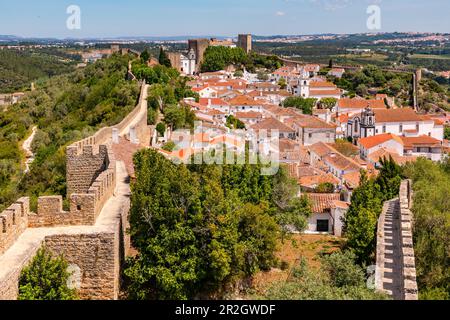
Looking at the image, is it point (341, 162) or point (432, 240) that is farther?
point (341, 162)

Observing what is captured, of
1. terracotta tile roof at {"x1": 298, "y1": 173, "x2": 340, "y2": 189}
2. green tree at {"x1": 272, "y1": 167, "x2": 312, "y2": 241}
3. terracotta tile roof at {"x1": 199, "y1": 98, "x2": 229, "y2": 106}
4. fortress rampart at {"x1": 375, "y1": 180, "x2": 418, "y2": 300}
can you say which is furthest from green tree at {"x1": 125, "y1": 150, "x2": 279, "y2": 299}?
A: terracotta tile roof at {"x1": 199, "y1": 98, "x2": 229, "y2": 106}

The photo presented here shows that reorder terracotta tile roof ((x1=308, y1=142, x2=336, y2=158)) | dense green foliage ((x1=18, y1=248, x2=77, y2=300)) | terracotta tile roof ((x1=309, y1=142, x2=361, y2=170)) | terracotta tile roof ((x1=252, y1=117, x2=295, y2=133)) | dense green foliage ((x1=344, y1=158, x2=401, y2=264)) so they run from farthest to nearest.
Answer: terracotta tile roof ((x1=252, y1=117, x2=295, y2=133)) < terracotta tile roof ((x1=308, y1=142, x2=336, y2=158)) < terracotta tile roof ((x1=309, y1=142, x2=361, y2=170)) < dense green foliage ((x1=344, y1=158, x2=401, y2=264)) < dense green foliage ((x1=18, y1=248, x2=77, y2=300))

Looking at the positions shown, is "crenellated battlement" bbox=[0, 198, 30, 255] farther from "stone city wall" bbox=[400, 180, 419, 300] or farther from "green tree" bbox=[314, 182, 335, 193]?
"green tree" bbox=[314, 182, 335, 193]

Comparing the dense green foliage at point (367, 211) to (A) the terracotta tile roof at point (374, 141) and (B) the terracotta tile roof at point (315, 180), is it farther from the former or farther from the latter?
(A) the terracotta tile roof at point (374, 141)

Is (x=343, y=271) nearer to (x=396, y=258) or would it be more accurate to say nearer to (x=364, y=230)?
(x=396, y=258)

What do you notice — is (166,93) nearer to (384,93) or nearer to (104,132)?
(104,132)

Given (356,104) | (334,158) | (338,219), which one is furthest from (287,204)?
(356,104)

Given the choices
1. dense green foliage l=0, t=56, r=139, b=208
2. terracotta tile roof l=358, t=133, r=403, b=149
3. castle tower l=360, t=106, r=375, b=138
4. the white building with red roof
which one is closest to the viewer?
dense green foliage l=0, t=56, r=139, b=208

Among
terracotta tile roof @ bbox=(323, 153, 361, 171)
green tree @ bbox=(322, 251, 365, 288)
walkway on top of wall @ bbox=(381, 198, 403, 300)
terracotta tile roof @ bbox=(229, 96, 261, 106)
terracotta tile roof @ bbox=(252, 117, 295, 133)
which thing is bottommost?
A: terracotta tile roof @ bbox=(323, 153, 361, 171)
